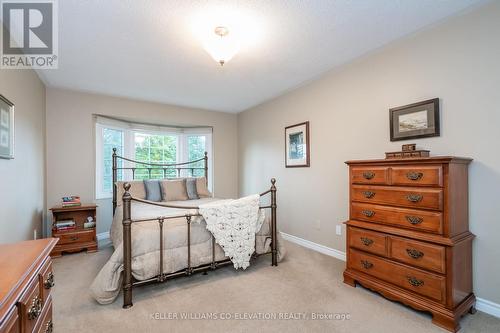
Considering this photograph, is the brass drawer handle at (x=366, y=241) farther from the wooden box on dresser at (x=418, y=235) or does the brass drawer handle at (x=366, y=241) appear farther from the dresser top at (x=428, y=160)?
the dresser top at (x=428, y=160)

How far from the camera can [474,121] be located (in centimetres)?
193

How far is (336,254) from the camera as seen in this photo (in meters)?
3.07

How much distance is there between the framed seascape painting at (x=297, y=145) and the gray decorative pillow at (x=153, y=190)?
2067mm

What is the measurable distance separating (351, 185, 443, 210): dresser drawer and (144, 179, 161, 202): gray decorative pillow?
Answer: 282 cm

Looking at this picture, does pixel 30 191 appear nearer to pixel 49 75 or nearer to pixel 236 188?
pixel 49 75

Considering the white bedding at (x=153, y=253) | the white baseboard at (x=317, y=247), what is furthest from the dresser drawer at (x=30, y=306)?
the white baseboard at (x=317, y=247)

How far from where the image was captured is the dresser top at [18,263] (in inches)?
29.1

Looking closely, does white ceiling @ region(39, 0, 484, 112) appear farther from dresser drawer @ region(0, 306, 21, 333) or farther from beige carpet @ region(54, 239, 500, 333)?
beige carpet @ region(54, 239, 500, 333)

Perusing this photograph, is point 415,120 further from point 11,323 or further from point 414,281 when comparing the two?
point 11,323

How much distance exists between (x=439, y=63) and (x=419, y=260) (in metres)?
1.69

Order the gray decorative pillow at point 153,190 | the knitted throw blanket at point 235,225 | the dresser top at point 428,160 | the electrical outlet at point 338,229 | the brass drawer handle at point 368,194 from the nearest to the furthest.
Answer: the dresser top at point 428,160 → the brass drawer handle at point 368,194 → the knitted throw blanket at point 235,225 → the electrical outlet at point 338,229 → the gray decorative pillow at point 153,190

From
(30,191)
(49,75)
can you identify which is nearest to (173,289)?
(30,191)

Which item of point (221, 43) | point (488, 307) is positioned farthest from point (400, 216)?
point (221, 43)

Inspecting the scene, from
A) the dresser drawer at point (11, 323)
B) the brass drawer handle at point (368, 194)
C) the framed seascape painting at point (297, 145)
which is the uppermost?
the framed seascape painting at point (297, 145)
